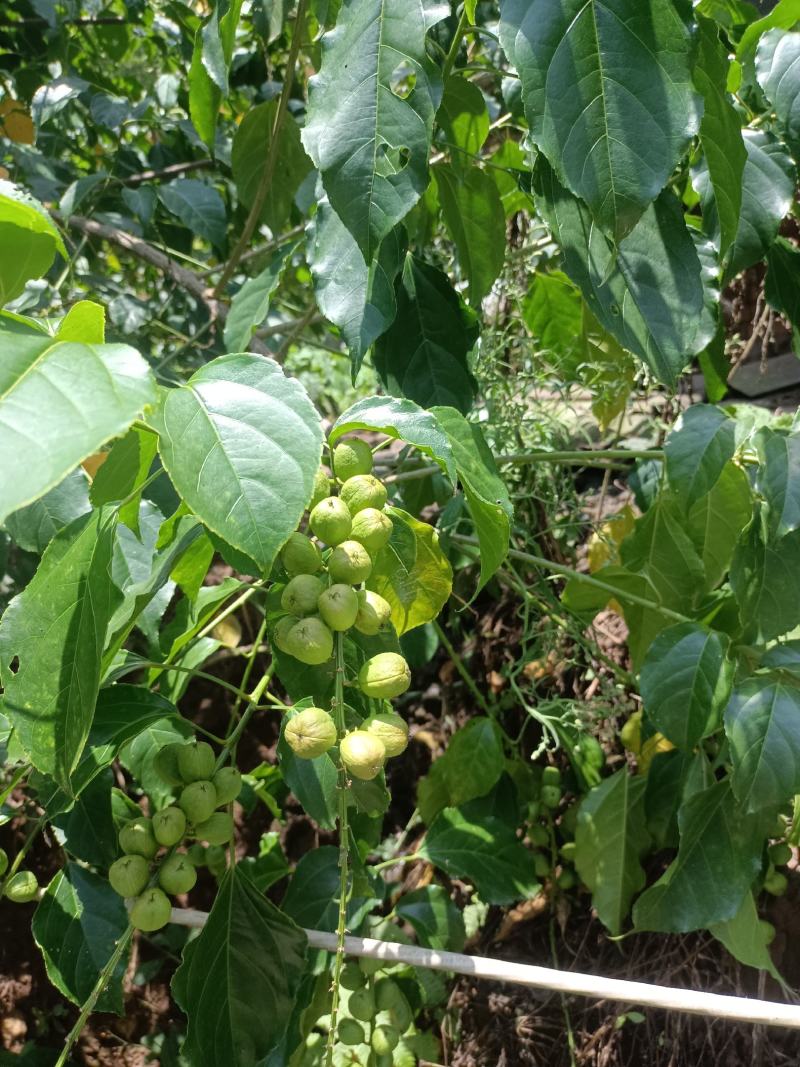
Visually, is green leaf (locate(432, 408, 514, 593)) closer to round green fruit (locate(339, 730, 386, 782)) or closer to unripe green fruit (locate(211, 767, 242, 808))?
round green fruit (locate(339, 730, 386, 782))

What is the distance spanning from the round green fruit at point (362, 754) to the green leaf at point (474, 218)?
728 mm

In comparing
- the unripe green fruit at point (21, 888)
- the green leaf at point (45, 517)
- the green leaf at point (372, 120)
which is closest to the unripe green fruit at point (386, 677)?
the green leaf at point (372, 120)

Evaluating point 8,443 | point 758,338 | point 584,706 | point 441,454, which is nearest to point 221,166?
point 758,338

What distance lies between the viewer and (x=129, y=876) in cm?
86

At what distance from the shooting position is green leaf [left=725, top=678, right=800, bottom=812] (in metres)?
0.94

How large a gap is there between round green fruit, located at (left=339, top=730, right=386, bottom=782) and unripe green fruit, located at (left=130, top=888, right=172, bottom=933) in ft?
1.01

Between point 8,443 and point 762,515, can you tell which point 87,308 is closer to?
point 8,443

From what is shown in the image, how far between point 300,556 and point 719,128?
562 millimetres

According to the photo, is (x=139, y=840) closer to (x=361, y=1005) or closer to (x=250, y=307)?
(x=361, y=1005)

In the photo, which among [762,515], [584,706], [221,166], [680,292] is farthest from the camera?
[221,166]

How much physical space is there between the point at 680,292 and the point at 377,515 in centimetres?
38

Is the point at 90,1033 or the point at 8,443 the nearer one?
the point at 8,443

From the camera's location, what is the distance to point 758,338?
2.09 metres

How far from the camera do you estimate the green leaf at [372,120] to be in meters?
0.75
